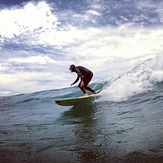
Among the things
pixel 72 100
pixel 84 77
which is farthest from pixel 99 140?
pixel 84 77

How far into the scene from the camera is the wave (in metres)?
11.5

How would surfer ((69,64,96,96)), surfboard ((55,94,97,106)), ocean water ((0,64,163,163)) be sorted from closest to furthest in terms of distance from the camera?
ocean water ((0,64,163,163)) < surfboard ((55,94,97,106)) < surfer ((69,64,96,96))

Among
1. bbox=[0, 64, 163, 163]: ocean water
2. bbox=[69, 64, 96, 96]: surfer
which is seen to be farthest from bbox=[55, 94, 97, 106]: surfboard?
bbox=[0, 64, 163, 163]: ocean water

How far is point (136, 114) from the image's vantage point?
7598mm

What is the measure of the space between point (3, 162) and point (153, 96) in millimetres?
7547

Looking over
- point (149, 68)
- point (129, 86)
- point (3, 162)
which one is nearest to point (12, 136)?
point (3, 162)

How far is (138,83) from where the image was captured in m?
12.9

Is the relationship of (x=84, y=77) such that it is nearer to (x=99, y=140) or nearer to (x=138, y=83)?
(x=138, y=83)

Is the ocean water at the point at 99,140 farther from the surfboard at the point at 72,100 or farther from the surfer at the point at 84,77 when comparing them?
the surfer at the point at 84,77

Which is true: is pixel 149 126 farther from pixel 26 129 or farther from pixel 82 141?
pixel 26 129

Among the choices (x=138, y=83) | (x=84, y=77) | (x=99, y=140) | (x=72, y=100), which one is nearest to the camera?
(x=99, y=140)

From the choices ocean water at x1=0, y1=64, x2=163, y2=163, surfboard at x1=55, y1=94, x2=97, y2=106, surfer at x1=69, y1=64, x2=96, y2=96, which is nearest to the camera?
ocean water at x1=0, y1=64, x2=163, y2=163

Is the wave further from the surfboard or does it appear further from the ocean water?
the ocean water

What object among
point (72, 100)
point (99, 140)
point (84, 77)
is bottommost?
point (99, 140)
